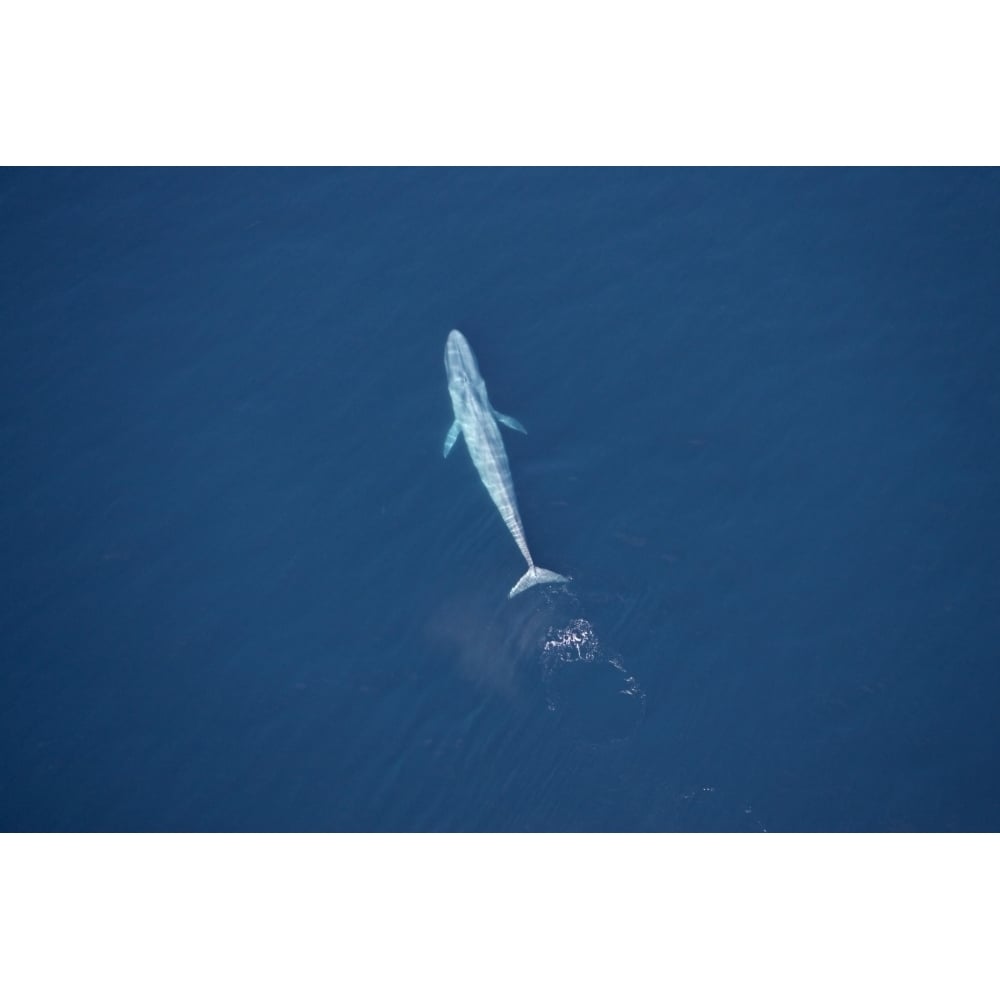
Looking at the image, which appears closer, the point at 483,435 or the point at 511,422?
the point at 483,435

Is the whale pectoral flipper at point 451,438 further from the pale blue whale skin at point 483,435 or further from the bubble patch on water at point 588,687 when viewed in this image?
the bubble patch on water at point 588,687

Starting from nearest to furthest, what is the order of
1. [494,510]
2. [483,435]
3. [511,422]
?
[494,510] < [483,435] < [511,422]

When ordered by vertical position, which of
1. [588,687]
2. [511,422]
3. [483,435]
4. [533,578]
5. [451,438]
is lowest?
[588,687]

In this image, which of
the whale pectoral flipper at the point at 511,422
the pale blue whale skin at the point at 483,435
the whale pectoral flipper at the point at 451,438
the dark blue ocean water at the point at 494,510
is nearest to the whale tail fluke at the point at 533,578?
the pale blue whale skin at the point at 483,435

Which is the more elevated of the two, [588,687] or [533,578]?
[533,578]

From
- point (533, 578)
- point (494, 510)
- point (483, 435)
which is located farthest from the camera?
point (483, 435)

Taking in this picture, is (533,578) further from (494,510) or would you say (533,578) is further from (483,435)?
(483,435)

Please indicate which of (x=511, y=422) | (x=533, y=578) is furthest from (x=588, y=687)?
(x=511, y=422)

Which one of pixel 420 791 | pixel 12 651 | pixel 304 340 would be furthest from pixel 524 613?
pixel 12 651
